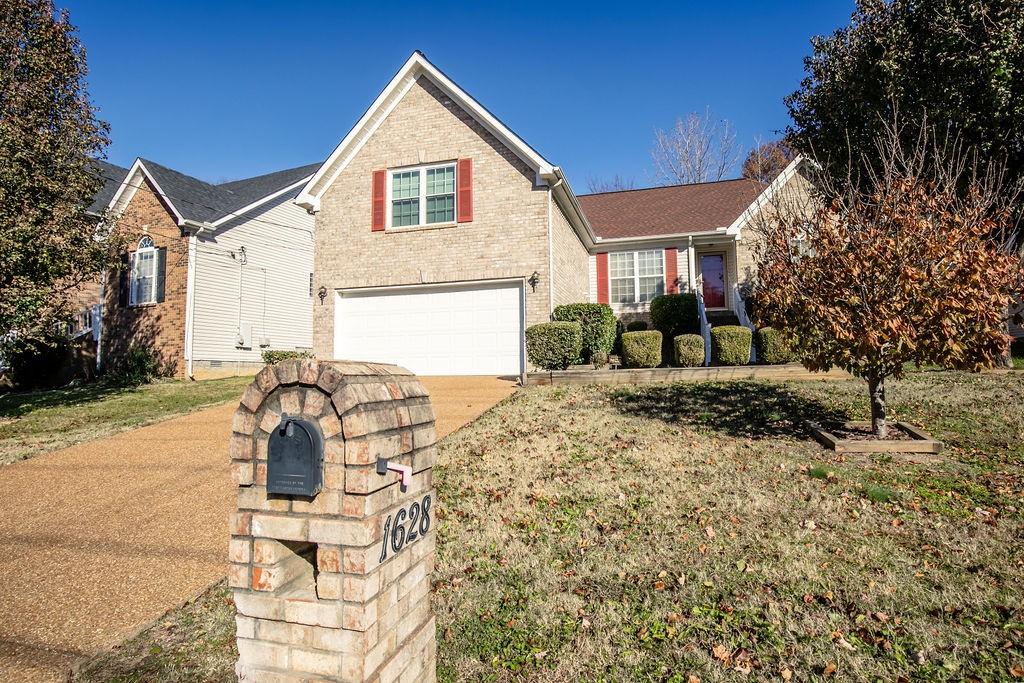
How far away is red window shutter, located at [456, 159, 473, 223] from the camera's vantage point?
14145 millimetres

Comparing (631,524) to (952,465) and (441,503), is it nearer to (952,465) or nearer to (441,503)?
(441,503)

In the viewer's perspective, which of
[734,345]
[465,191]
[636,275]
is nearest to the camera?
[734,345]

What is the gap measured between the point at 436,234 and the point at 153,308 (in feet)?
29.6

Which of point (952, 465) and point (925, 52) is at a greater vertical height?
point (925, 52)

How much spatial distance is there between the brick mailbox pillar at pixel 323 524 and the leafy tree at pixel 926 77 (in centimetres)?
986

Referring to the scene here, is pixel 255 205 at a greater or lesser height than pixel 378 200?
greater

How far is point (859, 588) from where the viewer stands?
3.77 metres

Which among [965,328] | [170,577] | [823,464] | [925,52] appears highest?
[925,52]

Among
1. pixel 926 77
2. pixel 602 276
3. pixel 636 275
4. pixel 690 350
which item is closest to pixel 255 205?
pixel 602 276

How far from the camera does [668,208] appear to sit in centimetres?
2039

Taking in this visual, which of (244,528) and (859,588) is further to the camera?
(859,588)

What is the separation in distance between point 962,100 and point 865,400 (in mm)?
6337

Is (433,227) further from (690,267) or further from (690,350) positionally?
(690,267)

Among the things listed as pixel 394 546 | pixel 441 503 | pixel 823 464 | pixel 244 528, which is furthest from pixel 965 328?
pixel 244 528
